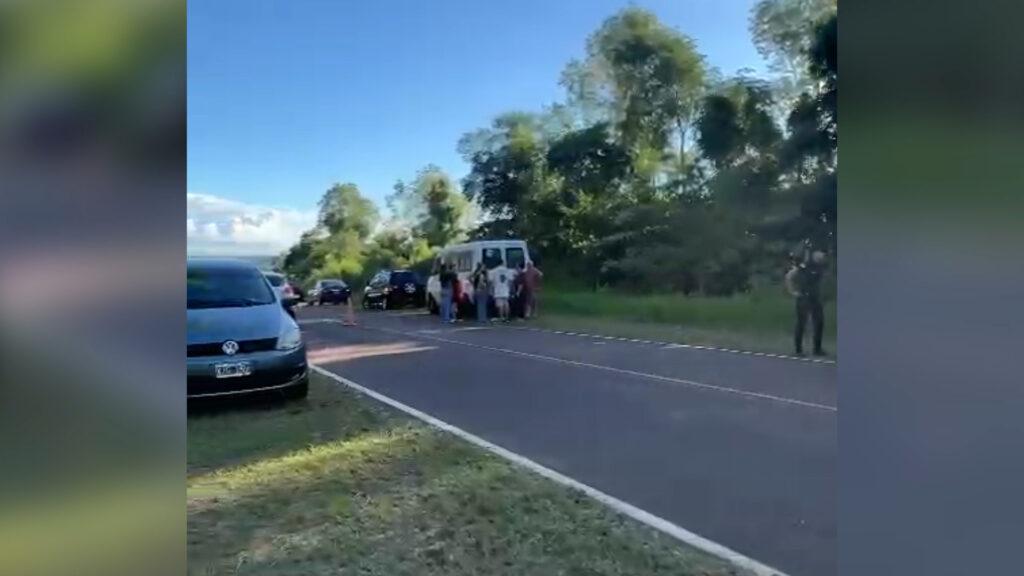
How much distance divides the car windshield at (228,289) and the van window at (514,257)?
0.56m

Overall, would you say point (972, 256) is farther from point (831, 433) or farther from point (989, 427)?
point (831, 433)

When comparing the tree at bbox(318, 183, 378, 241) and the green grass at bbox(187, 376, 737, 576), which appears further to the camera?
the tree at bbox(318, 183, 378, 241)

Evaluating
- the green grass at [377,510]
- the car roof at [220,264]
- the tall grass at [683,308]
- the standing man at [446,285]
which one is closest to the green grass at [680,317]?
the tall grass at [683,308]

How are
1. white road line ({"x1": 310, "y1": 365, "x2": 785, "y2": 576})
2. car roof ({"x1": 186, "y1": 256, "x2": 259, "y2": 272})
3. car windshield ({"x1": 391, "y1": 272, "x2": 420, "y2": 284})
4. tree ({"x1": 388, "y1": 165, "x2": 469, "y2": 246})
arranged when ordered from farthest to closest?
car windshield ({"x1": 391, "y1": 272, "x2": 420, "y2": 284}) → tree ({"x1": 388, "y1": 165, "x2": 469, "y2": 246}) → white road line ({"x1": 310, "y1": 365, "x2": 785, "y2": 576}) → car roof ({"x1": 186, "y1": 256, "x2": 259, "y2": 272})

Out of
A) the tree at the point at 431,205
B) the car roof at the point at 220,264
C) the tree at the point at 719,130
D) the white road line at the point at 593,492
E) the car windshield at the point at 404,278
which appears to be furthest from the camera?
the car windshield at the point at 404,278

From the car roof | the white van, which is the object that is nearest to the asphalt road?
the white van

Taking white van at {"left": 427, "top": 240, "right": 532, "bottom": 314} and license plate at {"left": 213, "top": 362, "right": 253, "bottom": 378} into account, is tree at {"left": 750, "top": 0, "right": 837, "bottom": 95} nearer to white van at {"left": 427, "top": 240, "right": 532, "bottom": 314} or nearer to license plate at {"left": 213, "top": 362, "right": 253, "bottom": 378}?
white van at {"left": 427, "top": 240, "right": 532, "bottom": 314}

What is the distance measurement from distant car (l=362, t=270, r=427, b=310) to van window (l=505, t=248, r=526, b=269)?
0.73ft

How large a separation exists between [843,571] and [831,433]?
265mm

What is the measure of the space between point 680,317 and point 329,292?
2.77 feet

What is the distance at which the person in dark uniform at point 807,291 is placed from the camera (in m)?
1.51

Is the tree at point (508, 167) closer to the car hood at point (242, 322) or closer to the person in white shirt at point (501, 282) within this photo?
the person in white shirt at point (501, 282)

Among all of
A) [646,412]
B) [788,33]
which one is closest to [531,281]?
[646,412]

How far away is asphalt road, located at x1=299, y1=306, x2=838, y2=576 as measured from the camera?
4.99 ft
